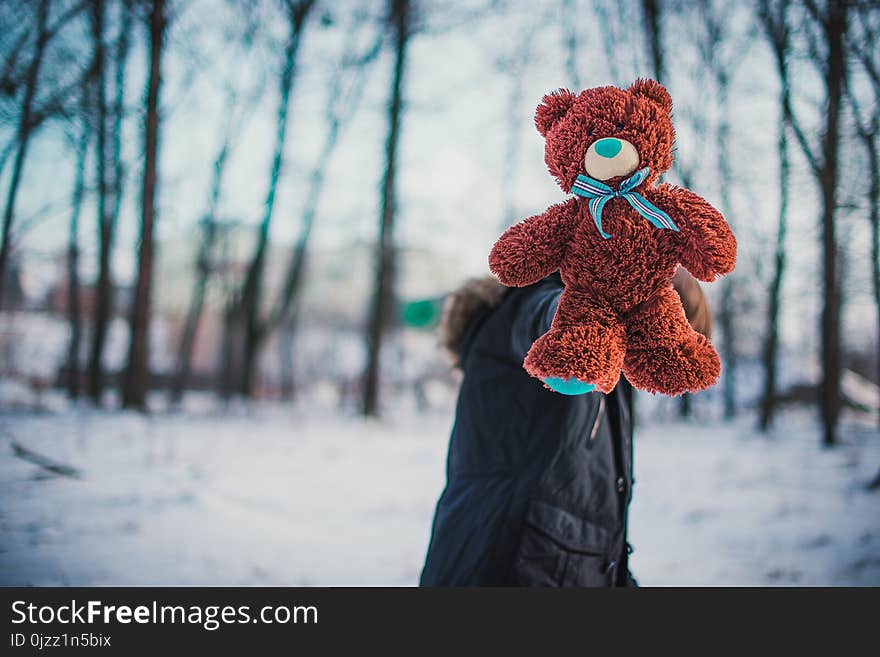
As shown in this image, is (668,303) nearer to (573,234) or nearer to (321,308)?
(573,234)

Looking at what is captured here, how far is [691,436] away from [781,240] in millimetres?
4536

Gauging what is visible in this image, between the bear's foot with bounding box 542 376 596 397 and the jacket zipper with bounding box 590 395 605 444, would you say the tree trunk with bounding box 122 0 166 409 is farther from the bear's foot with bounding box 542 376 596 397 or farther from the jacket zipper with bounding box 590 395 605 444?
the bear's foot with bounding box 542 376 596 397

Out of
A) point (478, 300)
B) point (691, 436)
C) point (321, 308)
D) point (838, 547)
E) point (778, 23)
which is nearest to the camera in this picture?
point (478, 300)

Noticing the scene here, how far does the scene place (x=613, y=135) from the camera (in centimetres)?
86

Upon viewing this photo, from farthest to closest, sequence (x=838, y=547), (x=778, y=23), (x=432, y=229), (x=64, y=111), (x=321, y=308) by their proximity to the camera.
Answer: (x=321, y=308) < (x=432, y=229) < (x=778, y=23) < (x=838, y=547) < (x=64, y=111)

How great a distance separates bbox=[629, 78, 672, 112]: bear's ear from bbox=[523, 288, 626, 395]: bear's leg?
1.34 feet

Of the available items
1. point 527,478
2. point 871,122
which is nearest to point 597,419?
point 527,478

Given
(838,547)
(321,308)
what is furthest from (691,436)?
(321,308)

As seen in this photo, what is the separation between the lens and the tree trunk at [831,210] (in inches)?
227

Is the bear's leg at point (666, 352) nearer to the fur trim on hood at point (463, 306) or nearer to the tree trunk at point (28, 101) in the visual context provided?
the fur trim on hood at point (463, 306)

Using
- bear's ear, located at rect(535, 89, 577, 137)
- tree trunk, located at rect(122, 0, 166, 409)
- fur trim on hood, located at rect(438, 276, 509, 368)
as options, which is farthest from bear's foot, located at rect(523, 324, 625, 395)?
tree trunk, located at rect(122, 0, 166, 409)

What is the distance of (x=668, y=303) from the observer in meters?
0.85

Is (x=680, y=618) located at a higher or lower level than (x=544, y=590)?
lower

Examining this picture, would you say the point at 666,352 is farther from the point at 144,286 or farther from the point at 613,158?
the point at 144,286
